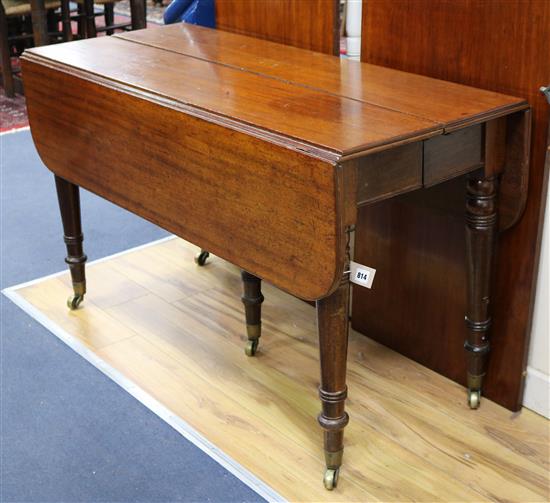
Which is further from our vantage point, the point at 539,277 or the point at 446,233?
the point at 446,233

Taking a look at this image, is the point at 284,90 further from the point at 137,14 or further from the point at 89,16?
the point at 137,14

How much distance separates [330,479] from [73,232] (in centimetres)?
109

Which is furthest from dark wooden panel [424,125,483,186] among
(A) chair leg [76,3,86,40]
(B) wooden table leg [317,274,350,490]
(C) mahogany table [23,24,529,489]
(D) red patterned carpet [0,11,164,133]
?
(A) chair leg [76,3,86,40]

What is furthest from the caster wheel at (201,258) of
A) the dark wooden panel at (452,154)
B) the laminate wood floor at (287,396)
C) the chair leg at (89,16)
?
the chair leg at (89,16)

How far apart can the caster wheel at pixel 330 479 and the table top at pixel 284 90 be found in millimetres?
710

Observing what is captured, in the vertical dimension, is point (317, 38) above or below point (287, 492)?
above

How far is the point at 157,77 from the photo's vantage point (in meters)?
1.93

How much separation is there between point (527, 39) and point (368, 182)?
19.3 inches

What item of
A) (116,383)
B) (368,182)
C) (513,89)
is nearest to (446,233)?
(513,89)

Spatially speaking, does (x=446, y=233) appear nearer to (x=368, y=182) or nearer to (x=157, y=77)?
(x=368, y=182)

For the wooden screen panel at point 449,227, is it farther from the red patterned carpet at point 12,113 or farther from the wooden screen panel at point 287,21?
the red patterned carpet at point 12,113

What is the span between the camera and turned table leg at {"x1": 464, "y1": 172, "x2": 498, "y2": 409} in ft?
5.90

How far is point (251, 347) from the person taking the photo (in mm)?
2270

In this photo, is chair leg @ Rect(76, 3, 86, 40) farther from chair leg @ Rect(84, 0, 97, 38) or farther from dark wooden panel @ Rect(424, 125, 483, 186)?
dark wooden panel @ Rect(424, 125, 483, 186)
